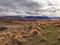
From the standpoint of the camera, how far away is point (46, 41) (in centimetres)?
1734

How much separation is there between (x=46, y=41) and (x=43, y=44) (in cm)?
73

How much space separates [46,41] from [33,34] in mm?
3174

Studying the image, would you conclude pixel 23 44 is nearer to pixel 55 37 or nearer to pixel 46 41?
pixel 46 41

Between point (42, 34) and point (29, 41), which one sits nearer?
point (29, 41)

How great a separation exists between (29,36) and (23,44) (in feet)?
8.13

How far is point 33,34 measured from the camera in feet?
66.7

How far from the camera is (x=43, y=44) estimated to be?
54.7 feet

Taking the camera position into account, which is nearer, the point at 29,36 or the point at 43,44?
the point at 43,44

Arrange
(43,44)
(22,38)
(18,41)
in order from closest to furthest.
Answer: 1. (43,44)
2. (18,41)
3. (22,38)

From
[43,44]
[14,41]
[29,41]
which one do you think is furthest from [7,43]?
[43,44]

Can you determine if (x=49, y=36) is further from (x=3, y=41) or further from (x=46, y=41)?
(x=3, y=41)

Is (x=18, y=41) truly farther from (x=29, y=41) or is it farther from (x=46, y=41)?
(x=46, y=41)

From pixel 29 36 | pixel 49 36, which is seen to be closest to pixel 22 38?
pixel 29 36

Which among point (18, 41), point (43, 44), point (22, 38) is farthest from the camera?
point (22, 38)
